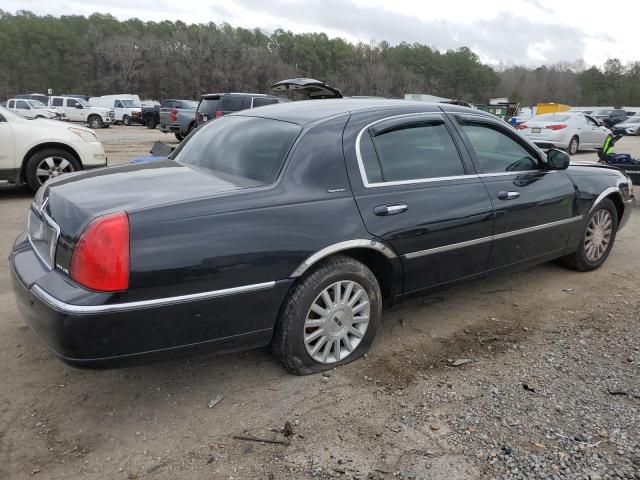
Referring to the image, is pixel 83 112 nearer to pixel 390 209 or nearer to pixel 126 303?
pixel 390 209

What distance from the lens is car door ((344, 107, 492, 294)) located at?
127 inches

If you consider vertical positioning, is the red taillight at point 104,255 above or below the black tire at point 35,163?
above

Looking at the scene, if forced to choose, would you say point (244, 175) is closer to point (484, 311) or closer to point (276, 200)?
point (276, 200)

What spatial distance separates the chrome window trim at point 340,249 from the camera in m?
2.88

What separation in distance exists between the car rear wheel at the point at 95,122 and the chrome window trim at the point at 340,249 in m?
30.3

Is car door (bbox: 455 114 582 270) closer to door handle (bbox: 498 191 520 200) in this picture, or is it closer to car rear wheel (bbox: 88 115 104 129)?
door handle (bbox: 498 191 520 200)

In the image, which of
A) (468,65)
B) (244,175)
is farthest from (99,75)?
(244,175)

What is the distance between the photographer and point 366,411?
2.83 metres

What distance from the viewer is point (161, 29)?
93.4 meters

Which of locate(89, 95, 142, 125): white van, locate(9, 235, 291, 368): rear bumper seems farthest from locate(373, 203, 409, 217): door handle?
locate(89, 95, 142, 125): white van

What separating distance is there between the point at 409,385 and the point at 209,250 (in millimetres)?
1410

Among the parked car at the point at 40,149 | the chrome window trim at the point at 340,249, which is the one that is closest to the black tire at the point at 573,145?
the parked car at the point at 40,149

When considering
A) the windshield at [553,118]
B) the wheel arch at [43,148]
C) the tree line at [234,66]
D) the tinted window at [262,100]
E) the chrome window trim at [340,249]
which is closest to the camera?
the chrome window trim at [340,249]

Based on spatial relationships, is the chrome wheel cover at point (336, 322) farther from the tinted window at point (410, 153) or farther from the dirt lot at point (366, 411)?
the tinted window at point (410, 153)
